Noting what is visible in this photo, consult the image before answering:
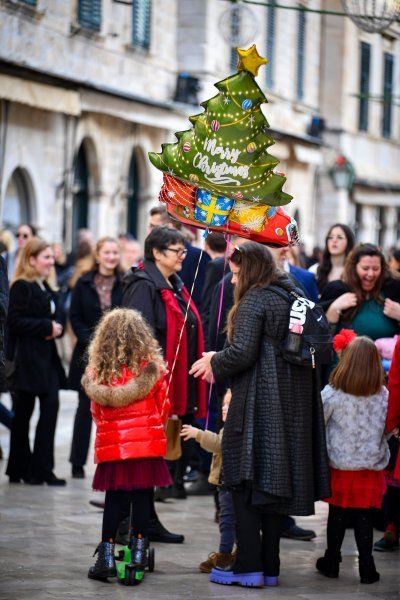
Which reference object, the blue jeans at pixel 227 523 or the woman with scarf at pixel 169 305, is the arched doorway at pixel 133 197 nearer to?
the woman with scarf at pixel 169 305

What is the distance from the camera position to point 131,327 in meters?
8.45

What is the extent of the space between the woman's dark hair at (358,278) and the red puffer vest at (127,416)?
99.9 inches

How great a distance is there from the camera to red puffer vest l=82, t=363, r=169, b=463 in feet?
27.5

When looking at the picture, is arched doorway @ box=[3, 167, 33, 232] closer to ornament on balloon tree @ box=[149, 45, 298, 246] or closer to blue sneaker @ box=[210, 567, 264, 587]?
ornament on balloon tree @ box=[149, 45, 298, 246]

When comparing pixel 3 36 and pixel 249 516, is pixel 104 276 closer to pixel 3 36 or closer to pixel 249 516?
pixel 249 516

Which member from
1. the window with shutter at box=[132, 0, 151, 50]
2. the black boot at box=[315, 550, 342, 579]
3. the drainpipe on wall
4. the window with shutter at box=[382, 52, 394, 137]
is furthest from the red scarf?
the window with shutter at box=[382, 52, 394, 137]

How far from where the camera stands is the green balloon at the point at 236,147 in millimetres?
8328

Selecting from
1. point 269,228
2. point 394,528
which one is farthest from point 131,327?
point 394,528

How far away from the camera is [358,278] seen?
34.9 feet

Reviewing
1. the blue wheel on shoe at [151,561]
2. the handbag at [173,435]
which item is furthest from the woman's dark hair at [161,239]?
the blue wheel on shoe at [151,561]

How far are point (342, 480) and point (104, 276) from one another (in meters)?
4.20

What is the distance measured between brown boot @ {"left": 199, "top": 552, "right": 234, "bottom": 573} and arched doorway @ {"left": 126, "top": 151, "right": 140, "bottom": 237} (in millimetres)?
18397

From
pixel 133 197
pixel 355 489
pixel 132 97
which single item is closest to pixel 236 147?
pixel 355 489

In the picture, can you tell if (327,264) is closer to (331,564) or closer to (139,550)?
(331,564)
